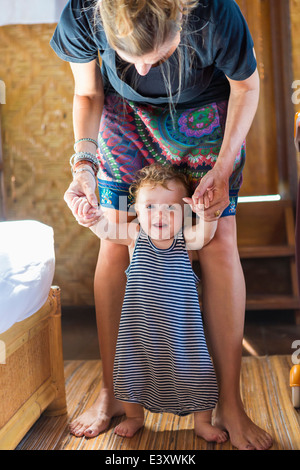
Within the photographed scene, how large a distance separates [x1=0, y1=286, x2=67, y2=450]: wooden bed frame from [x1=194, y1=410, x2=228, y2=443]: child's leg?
386 mm

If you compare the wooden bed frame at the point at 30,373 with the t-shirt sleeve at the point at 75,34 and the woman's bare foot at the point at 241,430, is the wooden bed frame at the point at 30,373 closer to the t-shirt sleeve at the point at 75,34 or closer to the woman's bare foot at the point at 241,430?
the woman's bare foot at the point at 241,430

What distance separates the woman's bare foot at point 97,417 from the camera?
1.24 meters

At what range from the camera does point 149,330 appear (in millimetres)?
1205

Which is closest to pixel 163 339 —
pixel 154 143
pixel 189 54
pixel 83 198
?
pixel 83 198

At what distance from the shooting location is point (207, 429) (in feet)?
3.87

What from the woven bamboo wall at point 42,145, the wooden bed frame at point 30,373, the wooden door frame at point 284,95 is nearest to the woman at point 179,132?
Answer: the wooden bed frame at point 30,373

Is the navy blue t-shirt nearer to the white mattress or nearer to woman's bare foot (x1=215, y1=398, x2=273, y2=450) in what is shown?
the white mattress

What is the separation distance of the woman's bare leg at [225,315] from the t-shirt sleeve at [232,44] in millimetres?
337

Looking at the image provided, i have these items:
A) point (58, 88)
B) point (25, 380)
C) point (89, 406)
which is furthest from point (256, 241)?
point (25, 380)

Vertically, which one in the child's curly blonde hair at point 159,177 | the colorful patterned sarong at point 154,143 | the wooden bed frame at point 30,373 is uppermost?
the colorful patterned sarong at point 154,143

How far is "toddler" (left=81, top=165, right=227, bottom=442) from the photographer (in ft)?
3.88

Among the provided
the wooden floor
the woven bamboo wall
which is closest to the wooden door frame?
the woven bamboo wall

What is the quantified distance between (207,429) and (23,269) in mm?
552

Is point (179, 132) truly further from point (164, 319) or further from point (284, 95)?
point (284, 95)
